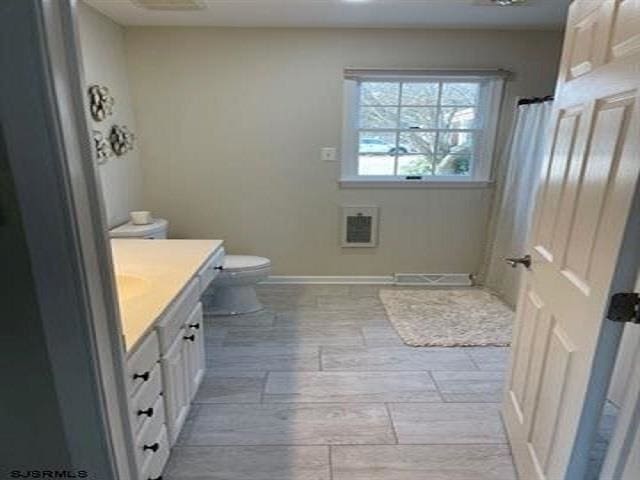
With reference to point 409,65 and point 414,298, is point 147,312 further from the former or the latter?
point 409,65

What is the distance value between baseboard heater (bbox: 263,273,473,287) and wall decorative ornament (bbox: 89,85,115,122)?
73.6 inches

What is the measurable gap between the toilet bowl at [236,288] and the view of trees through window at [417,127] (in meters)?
1.32

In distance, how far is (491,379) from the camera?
235 centimetres

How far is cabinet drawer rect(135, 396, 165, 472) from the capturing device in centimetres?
135

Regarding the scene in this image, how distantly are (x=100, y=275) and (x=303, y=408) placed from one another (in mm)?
1509

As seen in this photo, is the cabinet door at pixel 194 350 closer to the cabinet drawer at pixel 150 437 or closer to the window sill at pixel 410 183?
the cabinet drawer at pixel 150 437

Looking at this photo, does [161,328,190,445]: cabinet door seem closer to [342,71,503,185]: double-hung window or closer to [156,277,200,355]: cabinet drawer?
[156,277,200,355]: cabinet drawer

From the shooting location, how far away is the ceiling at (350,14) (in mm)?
2689

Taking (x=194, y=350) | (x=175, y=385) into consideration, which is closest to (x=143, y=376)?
(x=175, y=385)

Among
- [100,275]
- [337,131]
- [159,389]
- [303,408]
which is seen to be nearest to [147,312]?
[159,389]

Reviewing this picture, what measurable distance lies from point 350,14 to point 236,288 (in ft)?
7.05

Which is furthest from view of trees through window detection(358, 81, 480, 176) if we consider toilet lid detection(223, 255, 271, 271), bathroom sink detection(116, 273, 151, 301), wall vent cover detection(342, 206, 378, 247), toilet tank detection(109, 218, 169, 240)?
bathroom sink detection(116, 273, 151, 301)

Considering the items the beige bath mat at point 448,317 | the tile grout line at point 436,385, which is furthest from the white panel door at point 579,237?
the beige bath mat at point 448,317

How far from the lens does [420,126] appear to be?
3564 millimetres
